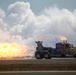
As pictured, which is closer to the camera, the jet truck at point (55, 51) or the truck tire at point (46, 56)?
the truck tire at point (46, 56)

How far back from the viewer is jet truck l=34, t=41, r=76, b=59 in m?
50.3

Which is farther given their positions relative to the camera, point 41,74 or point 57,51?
point 57,51

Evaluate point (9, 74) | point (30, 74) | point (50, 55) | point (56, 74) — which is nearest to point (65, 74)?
point (56, 74)

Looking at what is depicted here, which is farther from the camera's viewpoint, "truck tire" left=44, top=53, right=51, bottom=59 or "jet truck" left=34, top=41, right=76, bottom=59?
"jet truck" left=34, top=41, right=76, bottom=59

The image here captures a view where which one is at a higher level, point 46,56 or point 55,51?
point 55,51

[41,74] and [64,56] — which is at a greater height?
[64,56]

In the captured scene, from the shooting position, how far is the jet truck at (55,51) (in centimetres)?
5028

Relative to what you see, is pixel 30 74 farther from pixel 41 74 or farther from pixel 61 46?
pixel 61 46

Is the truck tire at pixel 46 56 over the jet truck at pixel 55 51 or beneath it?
beneath

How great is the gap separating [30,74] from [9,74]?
1.32 meters

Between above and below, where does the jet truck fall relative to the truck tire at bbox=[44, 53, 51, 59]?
above

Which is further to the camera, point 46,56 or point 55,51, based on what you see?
point 55,51

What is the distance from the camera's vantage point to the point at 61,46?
5153 cm

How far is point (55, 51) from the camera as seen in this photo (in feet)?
167
